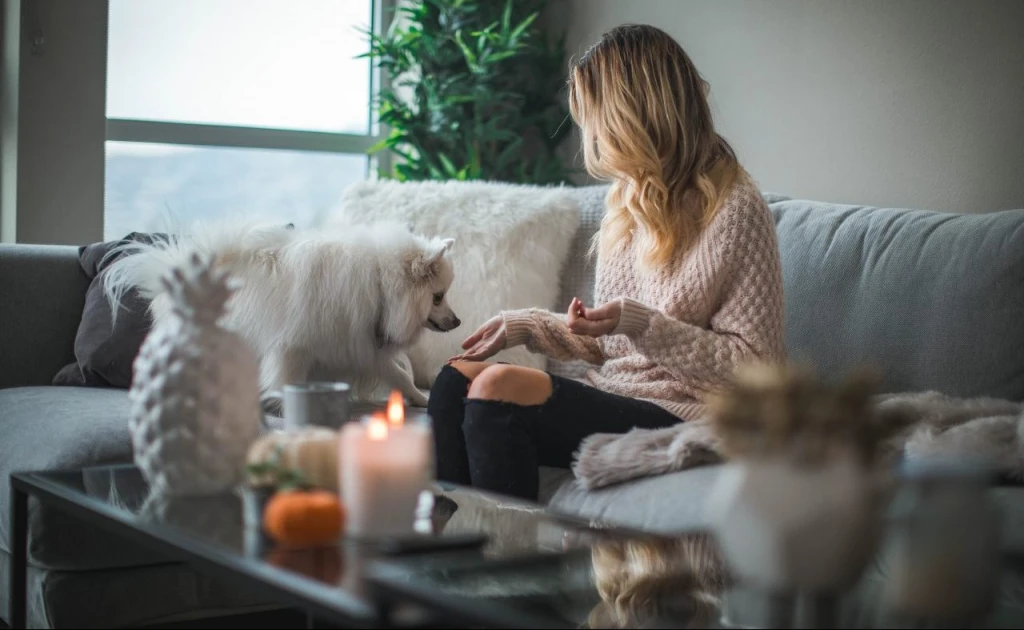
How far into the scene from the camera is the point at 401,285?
8.08 feet

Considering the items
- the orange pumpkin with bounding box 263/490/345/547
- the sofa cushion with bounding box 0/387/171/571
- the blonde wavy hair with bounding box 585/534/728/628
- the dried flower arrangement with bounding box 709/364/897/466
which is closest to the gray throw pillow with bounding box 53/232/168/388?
the sofa cushion with bounding box 0/387/171/571

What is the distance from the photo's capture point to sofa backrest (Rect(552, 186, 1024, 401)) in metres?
2.08

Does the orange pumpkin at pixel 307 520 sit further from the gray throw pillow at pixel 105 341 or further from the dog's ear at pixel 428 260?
the gray throw pillow at pixel 105 341

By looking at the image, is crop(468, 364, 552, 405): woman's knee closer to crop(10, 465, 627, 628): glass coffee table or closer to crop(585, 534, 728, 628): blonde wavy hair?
crop(10, 465, 627, 628): glass coffee table

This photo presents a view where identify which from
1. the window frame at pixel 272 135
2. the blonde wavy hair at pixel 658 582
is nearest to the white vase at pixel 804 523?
the blonde wavy hair at pixel 658 582

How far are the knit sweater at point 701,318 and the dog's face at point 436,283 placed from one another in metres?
0.36

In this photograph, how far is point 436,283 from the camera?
2537 millimetres

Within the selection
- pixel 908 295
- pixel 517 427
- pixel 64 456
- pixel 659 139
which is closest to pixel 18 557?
pixel 64 456

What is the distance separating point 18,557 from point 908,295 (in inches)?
66.0

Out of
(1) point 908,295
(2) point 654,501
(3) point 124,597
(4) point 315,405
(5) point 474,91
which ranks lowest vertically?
(3) point 124,597

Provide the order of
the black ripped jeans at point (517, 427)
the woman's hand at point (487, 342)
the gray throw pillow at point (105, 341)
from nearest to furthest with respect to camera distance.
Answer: the black ripped jeans at point (517, 427)
the woman's hand at point (487, 342)
the gray throw pillow at point (105, 341)

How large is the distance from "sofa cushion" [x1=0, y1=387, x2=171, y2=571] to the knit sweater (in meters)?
0.80

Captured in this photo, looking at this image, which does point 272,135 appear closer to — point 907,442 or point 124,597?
point 124,597

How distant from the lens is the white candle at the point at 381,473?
114 centimetres
